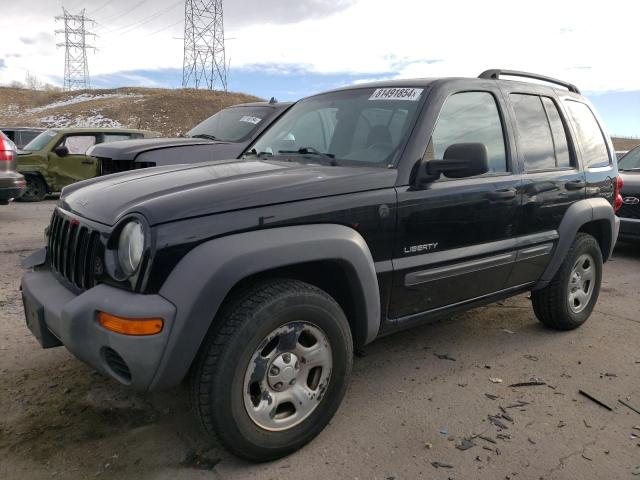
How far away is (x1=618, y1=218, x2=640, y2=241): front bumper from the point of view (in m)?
7.23

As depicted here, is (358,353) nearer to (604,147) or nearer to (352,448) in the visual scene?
(352,448)

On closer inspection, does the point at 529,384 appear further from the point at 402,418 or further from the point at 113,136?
the point at 113,136

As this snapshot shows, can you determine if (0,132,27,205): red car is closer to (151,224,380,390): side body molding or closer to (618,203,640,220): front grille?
(151,224,380,390): side body molding

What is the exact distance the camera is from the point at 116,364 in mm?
2330

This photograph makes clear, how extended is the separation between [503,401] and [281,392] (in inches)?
56.7

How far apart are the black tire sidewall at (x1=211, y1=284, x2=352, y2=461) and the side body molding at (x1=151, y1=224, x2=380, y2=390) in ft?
0.52

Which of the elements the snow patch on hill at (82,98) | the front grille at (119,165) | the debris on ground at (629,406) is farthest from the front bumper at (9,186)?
the snow patch on hill at (82,98)

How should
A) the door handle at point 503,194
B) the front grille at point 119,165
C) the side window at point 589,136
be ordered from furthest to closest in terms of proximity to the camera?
the front grille at point 119,165, the side window at point 589,136, the door handle at point 503,194

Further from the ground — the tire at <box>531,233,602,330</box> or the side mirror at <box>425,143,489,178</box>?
the side mirror at <box>425,143,489,178</box>

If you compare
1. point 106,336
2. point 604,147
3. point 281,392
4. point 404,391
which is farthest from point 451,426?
point 604,147

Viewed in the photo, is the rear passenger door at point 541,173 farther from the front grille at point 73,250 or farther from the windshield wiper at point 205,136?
the windshield wiper at point 205,136

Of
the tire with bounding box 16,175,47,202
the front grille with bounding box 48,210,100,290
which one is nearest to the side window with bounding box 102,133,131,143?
the tire with bounding box 16,175,47,202

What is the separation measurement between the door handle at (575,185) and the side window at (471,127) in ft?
2.37

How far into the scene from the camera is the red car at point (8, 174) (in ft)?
25.8
